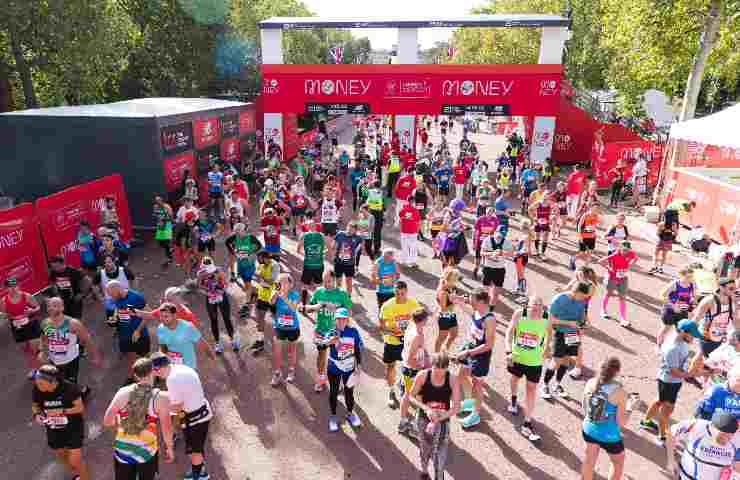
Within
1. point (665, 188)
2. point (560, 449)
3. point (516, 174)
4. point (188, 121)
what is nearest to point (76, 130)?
point (188, 121)

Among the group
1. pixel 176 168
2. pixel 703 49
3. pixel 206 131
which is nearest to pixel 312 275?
pixel 176 168

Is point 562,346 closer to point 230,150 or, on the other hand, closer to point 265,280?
point 265,280

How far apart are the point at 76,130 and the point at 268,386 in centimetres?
1064

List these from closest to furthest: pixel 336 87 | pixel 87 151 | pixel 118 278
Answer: pixel 118 278, pixel 87 151, pixel 336 87

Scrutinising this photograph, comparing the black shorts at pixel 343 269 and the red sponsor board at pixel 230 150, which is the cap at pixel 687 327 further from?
the red sponsor board at pixel 230 150

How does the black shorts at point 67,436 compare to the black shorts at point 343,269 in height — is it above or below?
below

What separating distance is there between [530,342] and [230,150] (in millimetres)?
16936

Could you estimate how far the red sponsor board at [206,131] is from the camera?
17.3m

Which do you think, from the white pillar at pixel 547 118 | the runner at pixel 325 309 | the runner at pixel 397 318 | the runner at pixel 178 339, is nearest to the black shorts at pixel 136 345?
the runner at pixel 178 339

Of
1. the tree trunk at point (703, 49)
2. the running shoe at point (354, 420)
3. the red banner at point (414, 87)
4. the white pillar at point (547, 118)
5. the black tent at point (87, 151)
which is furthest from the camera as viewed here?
the red banner at point (414, 87)

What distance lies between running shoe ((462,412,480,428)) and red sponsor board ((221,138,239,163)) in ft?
51.4

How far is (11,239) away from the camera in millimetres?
10344

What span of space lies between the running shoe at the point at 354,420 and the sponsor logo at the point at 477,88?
1867 centimetres

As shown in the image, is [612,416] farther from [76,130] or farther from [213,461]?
[76,130]
